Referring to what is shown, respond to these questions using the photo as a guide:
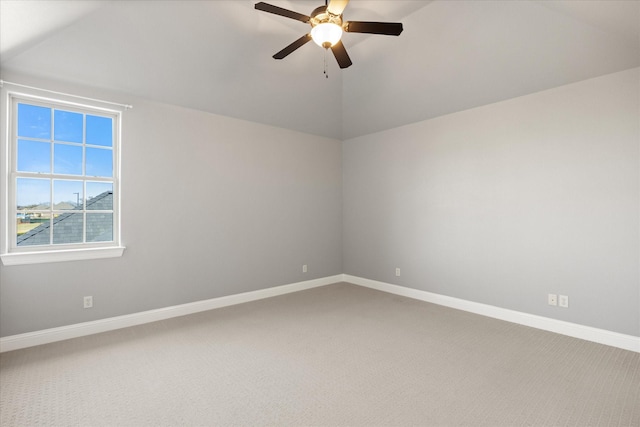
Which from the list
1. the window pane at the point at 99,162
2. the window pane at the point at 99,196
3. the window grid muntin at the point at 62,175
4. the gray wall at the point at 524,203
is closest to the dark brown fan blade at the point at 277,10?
the window grid muntin at the point at 62,175

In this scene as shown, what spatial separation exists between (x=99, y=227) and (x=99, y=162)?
693mm

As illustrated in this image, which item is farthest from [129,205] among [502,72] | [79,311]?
[502,72]

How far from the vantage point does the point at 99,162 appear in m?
3.46

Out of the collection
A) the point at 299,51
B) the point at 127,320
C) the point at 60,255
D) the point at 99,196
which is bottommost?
the point at 127,320

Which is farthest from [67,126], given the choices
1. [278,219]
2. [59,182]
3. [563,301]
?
[563,301]

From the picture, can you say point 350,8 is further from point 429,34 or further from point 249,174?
point 249,174

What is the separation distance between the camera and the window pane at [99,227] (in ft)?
11.2

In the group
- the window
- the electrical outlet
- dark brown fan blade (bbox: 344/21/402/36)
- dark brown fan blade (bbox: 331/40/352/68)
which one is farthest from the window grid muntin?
the electrical outlet

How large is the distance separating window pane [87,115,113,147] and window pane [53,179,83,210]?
1.57 feet

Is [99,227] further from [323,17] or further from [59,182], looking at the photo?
[323,17]

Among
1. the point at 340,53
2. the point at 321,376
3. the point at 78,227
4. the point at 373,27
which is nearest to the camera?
the point at 373,27

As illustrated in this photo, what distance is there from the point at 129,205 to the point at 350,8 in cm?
303

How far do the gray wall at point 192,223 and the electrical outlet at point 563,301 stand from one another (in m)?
3.16

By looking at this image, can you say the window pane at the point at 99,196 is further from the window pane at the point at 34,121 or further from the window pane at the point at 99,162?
the window pane at the point at 34,121
